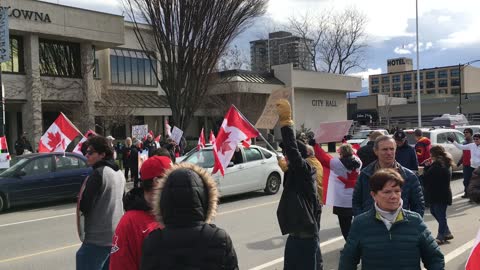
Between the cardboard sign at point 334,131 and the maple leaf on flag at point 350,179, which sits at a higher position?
the cardboard sign at point 334,131

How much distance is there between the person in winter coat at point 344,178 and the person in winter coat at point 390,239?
3.48 m

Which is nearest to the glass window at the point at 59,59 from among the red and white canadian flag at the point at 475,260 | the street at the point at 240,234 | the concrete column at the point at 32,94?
the concrete column at the point at 32,94

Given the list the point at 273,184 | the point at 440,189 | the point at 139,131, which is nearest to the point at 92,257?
the point at 440,189

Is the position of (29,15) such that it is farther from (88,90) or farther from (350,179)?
(350,179)

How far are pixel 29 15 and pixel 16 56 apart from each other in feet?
7.49

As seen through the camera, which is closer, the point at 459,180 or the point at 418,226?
the point at 418,226

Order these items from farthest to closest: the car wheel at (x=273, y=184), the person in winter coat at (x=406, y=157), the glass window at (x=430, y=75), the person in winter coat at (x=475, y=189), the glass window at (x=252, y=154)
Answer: the glass window at (x=430, y=75)
the car wheel at (x=273, y=184)
the glass window at (x=252, y=154)
the person in winter coat at (x=406, y=157)
the person in winter coat at (x=475, y=189)

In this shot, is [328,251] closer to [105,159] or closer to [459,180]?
[105,159]

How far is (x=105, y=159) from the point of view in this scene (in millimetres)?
4363

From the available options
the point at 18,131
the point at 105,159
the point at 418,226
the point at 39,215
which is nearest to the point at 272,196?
the point at 39,215

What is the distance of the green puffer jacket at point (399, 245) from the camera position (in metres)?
3.24

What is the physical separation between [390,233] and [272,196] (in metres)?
10.4

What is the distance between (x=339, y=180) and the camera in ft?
23.1

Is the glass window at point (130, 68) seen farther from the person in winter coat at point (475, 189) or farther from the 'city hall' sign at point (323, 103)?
the person in winter coat at point (475, 189)
